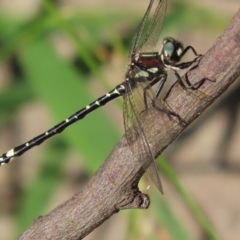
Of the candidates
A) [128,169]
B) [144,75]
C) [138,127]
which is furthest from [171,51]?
[128,169]

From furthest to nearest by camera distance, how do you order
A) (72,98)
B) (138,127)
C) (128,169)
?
(72,98), (138,127), (128,169)

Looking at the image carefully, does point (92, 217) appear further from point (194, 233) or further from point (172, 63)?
point (194, 233)

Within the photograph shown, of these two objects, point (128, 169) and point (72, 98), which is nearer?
point (128, 169)

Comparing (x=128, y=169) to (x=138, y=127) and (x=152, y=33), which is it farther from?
(x=152, y=33)

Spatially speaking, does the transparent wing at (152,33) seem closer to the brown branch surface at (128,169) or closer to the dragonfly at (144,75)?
the dragonfly at (144,75)

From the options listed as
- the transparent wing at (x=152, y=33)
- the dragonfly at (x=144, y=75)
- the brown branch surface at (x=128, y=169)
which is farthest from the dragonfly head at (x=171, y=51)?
the brown branch surface at (x=128, y=169)

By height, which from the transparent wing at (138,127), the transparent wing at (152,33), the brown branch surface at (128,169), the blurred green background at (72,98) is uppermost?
the blurred green background at (72,98)

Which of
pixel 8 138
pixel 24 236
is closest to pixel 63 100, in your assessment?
pixel 8 138
